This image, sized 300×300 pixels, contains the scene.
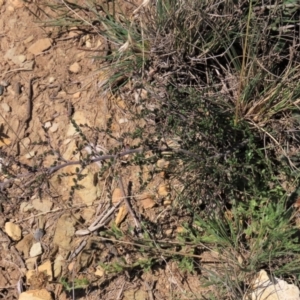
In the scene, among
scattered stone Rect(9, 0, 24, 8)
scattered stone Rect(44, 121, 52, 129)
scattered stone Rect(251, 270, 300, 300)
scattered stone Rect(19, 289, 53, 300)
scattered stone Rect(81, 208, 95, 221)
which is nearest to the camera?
scattered stone Rect(251, 270, 300, 300)

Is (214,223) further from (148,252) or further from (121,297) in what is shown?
(121,297)

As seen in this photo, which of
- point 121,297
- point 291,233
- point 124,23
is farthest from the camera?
point 124,23

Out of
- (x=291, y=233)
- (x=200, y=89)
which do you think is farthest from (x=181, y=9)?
(x=291, y=233)

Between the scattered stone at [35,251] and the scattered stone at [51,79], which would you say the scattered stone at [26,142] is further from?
the scattered stone at [35,251]

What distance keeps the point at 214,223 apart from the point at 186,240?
5.8 inches

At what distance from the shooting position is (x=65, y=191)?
2.38 m

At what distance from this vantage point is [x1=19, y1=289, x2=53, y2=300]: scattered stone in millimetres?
2248

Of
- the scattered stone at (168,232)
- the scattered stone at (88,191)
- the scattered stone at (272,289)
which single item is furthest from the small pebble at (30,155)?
the scattered stone at (272,289)

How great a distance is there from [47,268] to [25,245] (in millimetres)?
132

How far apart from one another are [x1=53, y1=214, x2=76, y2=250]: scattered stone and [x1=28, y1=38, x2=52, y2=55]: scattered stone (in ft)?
2.47

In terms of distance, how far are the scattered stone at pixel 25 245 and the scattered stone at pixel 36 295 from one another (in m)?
0.15

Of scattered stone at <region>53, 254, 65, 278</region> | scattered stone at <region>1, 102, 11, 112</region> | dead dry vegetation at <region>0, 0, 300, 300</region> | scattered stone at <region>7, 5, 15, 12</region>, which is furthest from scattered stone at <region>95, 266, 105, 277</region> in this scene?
scattered stone at <region>7, 5, 15, 12</region>

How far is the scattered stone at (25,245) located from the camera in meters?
2.32

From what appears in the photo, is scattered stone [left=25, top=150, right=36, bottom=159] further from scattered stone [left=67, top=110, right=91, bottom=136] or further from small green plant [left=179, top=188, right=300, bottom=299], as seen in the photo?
small green plant [left=179, top=188, right=300, bottom=299]
